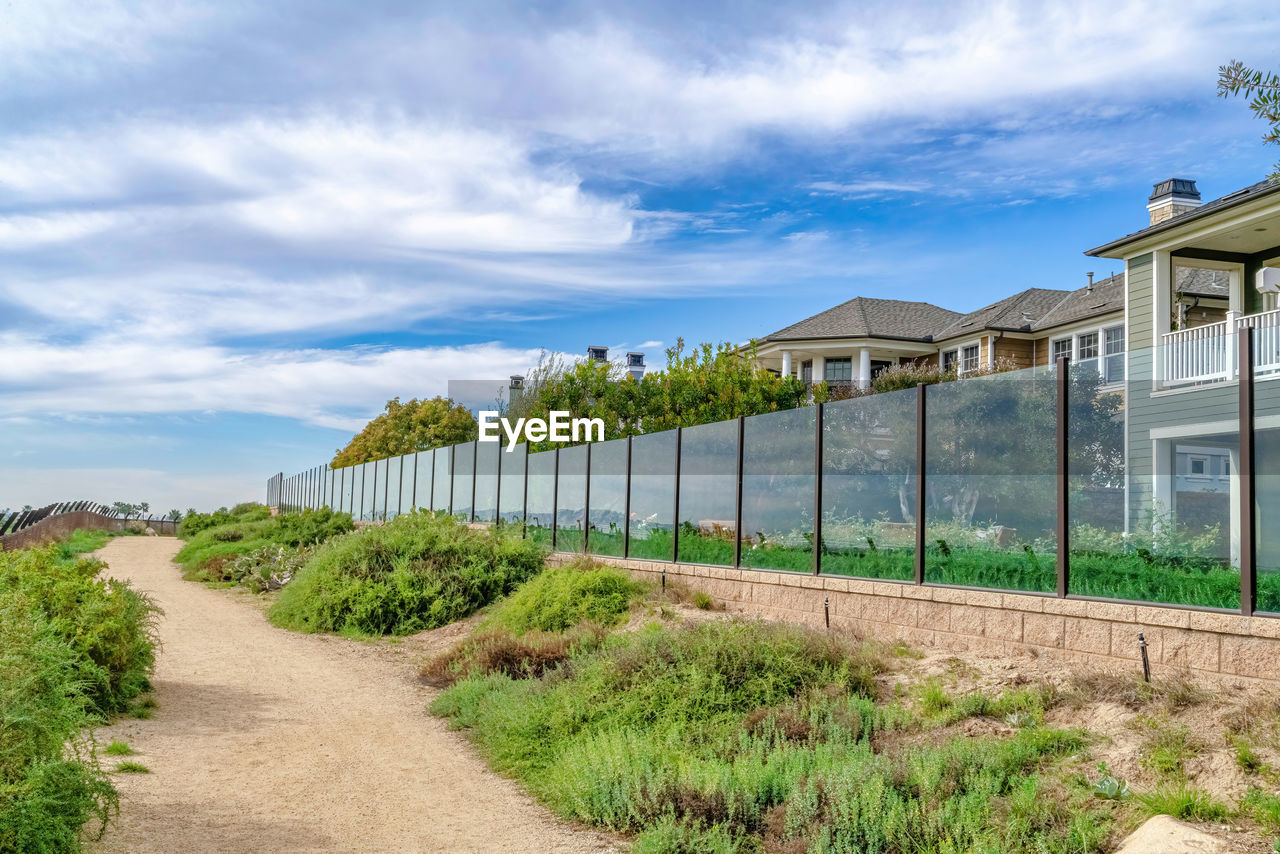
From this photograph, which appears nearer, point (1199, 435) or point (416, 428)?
point (1199, 435)

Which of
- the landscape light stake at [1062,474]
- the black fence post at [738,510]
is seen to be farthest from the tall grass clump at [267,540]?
the landscape light stake at [1062,474]

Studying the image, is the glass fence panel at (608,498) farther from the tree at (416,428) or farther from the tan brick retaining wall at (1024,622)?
the tree at (416,428)

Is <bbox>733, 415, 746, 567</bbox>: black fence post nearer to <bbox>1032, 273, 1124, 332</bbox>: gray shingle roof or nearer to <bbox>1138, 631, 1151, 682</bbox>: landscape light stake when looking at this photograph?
<bbox>1138, 631, 1151, 682</bbox>: landscape light stake

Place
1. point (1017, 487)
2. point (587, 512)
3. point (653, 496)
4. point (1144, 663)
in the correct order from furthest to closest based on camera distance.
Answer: point (587, 512), point (653, 496), point (1017, 487), point (1144, 663)

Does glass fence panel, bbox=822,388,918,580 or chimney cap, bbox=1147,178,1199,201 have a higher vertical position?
chimney cap, bbox=1147,178,1199,201

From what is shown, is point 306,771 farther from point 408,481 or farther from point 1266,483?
point 408,481

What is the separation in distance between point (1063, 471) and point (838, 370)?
1115 inches

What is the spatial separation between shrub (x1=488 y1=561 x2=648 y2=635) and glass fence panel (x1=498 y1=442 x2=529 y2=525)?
759 cm

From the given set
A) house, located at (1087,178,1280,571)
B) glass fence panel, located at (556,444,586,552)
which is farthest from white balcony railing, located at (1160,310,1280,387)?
glass fence panel, located at (556,444,586,552)

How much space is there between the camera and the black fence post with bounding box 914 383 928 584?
412 inches

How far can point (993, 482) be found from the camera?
32.2 feet

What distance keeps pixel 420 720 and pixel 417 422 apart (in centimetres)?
4867

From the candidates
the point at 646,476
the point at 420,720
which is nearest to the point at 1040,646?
the point at 420,720

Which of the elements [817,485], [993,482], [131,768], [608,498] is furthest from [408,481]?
[993,482]
